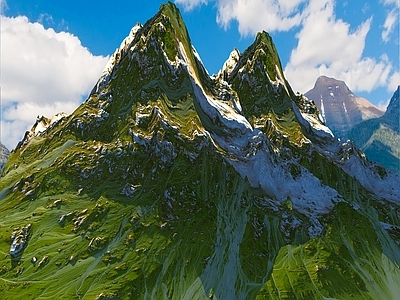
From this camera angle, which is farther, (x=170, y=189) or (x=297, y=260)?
(x=170, y=189)

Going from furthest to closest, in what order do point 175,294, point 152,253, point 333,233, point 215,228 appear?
point 333,233 → point 215,228 → point 152,253 → point 175,294

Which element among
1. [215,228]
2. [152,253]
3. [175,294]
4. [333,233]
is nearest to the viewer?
[175,294]

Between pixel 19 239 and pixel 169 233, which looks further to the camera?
pixel 169 233

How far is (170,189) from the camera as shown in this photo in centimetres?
18162

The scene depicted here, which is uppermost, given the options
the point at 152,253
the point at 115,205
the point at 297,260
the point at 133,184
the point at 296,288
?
the point at 133,184

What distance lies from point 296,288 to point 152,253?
210ft

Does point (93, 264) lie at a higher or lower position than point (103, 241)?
lower

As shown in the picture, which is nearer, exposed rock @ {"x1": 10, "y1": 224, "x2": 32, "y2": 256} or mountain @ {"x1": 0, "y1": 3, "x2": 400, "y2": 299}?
mountain @ {"x1": 0, "y1": 3, "x2": 400, "y2": 299}

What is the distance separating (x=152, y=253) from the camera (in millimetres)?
159375

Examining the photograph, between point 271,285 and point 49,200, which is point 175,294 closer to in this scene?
point 271,285

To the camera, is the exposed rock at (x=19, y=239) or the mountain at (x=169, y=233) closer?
the mountain at (x=169, y=233)

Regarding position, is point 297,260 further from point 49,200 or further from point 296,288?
point 49,200

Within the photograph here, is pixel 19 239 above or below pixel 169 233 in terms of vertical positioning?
above

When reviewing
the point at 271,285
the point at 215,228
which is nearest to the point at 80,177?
the point at 215,228
